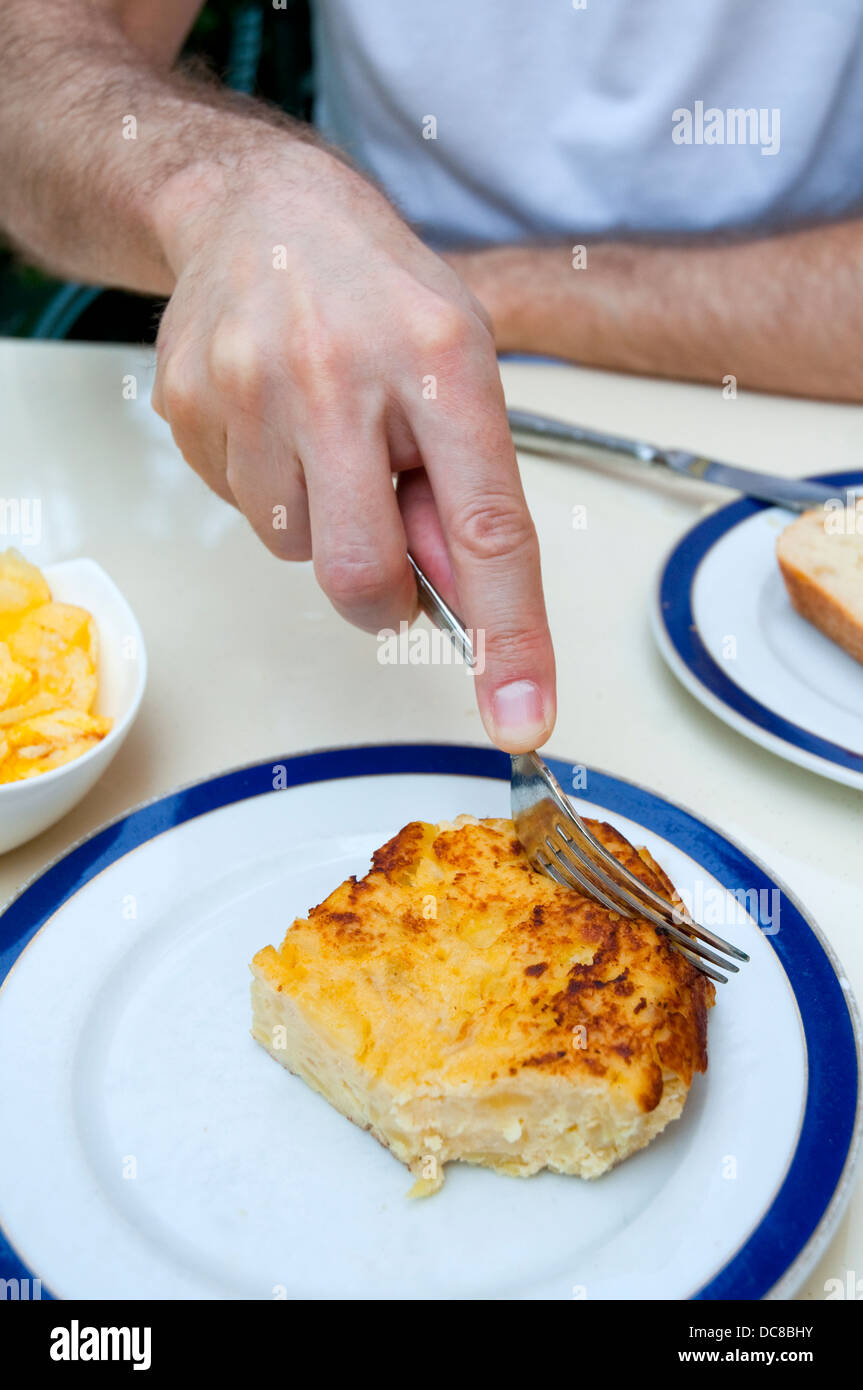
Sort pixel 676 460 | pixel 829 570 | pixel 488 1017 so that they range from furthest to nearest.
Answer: pixel 676 460 < pixel 829 570 < pixel 488 1017

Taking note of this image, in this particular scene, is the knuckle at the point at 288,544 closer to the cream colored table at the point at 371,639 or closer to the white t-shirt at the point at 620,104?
the cream colored table at the point at 371,639

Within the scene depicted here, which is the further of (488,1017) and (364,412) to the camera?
(364,412)

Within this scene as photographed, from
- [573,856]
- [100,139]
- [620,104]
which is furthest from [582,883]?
[620,104]

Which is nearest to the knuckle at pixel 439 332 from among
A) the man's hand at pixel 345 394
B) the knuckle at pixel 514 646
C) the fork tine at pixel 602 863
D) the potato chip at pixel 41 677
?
the man's hand at pixel 345 394

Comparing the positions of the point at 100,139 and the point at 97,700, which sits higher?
the point at 100,139

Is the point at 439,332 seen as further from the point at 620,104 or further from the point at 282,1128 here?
the point at 620,104
